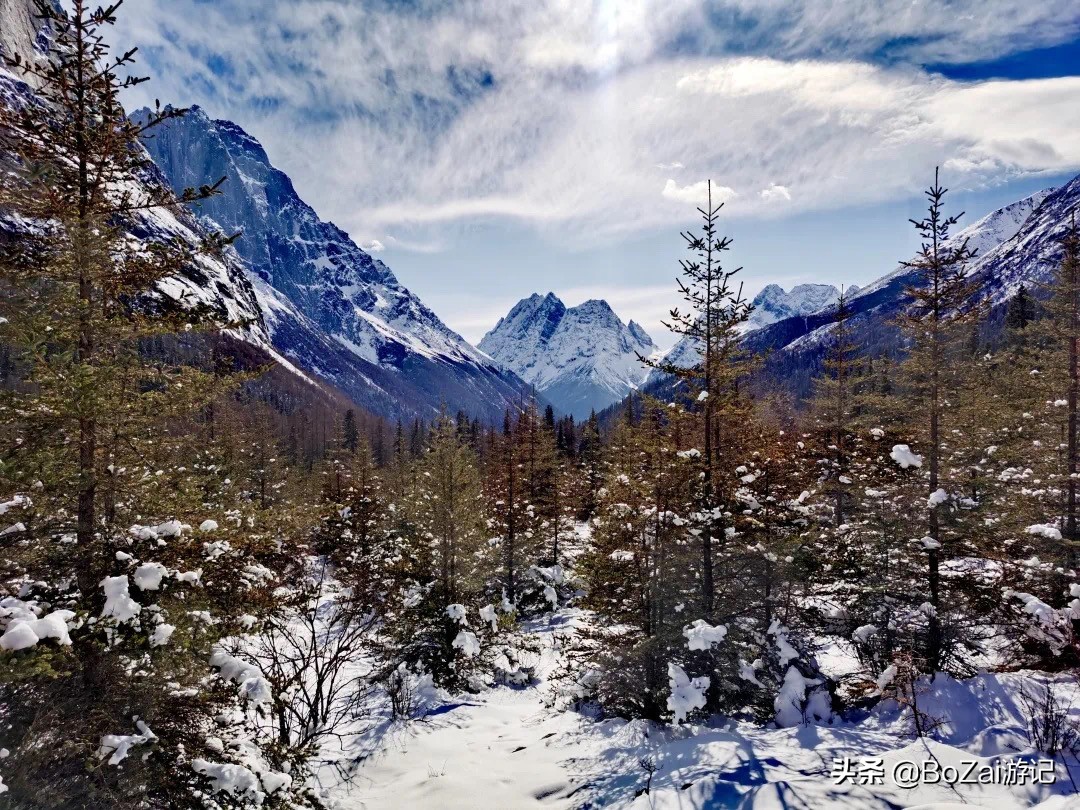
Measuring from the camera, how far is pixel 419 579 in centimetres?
2125

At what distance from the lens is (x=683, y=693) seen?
12133mm

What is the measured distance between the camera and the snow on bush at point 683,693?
11.9 metres

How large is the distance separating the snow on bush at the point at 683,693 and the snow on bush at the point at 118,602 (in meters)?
11.0

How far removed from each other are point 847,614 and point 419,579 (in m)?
15.8

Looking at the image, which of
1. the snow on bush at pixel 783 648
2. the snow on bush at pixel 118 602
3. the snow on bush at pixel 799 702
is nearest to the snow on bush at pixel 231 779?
the snow on bush at pixel 118 602

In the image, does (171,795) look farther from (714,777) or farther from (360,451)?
(360,451)

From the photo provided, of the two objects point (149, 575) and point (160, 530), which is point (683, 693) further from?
point (160, 530)

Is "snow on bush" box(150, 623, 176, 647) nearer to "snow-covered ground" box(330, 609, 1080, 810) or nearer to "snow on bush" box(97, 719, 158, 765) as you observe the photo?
"snow on bush" box(97, 719, 158, 765)

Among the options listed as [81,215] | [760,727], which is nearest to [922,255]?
[760,727]

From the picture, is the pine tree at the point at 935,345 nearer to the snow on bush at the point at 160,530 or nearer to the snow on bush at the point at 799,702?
the snow on bush at the point at 799,702

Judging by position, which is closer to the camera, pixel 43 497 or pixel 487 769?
pixel 43 497

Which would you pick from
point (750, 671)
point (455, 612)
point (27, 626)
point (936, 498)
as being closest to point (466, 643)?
point (455, 612)

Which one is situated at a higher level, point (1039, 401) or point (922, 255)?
point (922, 255)

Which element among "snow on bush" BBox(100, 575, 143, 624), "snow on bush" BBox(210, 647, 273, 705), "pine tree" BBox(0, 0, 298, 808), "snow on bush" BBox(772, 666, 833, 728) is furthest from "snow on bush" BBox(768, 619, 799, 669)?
"snow on bush" BBox(100, 575, 143, 624)
